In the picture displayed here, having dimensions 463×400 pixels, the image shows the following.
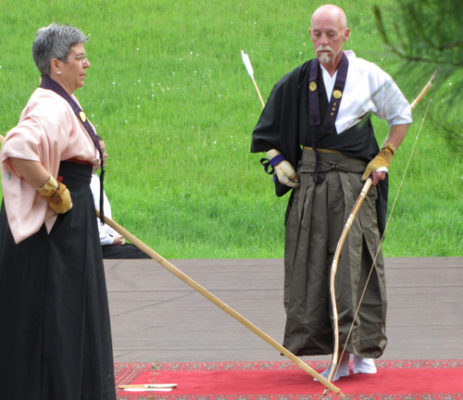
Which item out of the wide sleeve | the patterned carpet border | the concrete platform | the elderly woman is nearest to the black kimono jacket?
the wide sleeve

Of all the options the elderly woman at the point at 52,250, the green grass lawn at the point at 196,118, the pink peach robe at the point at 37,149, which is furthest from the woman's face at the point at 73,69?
the green grass lawn at the point at 196,118

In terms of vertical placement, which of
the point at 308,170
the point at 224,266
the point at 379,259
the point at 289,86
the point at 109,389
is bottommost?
the point at 224,266

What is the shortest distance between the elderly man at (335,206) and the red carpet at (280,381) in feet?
0.54

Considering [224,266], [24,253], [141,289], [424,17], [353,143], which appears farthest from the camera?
[224,266]

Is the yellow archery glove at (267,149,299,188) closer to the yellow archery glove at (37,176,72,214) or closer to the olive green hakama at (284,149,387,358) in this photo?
the olive green hakama at (284,149,387,358)

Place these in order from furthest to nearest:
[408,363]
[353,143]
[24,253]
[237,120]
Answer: [237,120], [408,363], [353,143], [24,253]

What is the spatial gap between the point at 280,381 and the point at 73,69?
1.75m

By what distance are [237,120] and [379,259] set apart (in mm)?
7086

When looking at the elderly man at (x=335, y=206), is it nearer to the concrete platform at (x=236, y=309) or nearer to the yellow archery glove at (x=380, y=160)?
the yellow archery glove at (x=380, y=160)

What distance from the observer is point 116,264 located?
23.7 ft

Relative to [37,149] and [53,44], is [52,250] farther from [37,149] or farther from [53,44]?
[53,44]

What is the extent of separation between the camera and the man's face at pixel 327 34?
411 cm

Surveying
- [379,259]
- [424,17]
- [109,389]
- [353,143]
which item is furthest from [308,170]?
[424,17]

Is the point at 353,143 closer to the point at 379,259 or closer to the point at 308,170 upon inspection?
the point at 308,170
